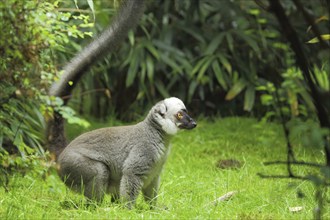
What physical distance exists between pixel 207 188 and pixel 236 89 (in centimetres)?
279

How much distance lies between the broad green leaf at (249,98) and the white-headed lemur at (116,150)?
3167 mm

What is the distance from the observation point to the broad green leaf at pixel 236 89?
7.35 meters

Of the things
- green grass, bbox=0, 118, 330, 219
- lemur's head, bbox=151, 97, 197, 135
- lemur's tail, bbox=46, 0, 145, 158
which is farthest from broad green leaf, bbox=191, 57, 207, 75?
lemur's tail, bbox=46, 0, 145, 158

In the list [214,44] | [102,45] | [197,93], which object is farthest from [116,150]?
[197,93]

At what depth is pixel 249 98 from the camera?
7.49 meters

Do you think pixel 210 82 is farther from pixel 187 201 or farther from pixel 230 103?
pixel 187 201

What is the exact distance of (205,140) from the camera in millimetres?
6789

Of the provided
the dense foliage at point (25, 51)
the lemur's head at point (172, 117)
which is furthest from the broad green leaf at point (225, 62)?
the dense foliage at point (25, 51)

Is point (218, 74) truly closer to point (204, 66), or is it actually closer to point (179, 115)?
point (204, 66)

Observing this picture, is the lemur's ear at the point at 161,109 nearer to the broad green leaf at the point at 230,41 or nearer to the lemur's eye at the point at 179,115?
the lemur's eye at the point at 179,115

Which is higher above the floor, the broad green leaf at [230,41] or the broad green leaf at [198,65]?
the broad green leaf at [230,41]

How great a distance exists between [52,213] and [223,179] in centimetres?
179

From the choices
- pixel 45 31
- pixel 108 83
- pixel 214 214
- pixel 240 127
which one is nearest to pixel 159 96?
pixel 108 83

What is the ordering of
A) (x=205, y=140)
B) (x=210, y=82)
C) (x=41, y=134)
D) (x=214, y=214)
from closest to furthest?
(x=214, y=214) → (x=41, y=134) → (x=205, y=140) → (x=210, y=82)
